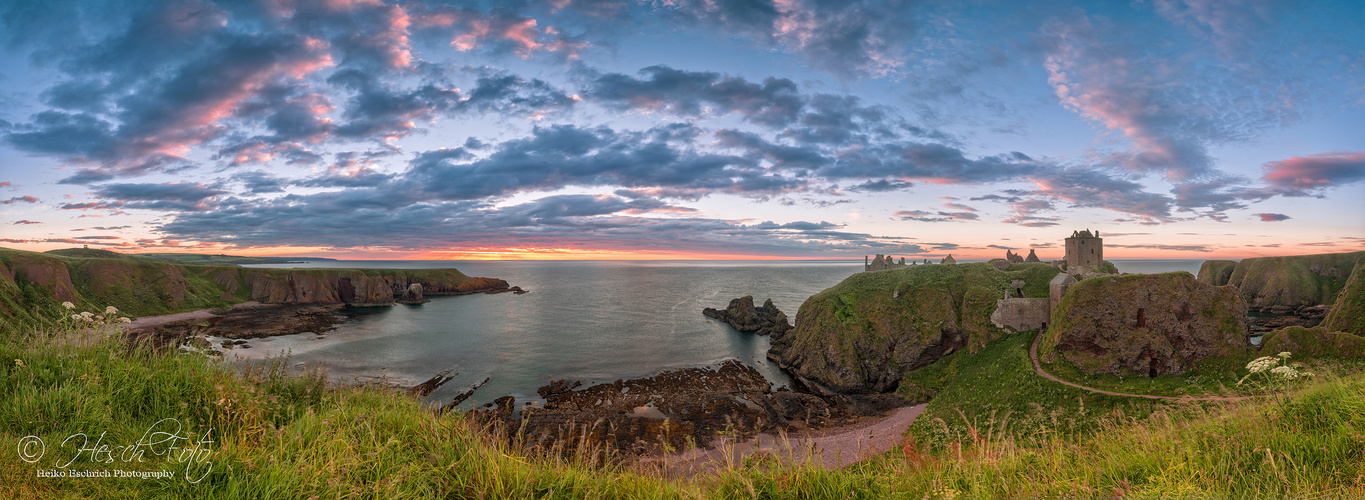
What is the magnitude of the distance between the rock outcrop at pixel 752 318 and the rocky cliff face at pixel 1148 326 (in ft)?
103

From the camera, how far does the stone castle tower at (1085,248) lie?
161ft

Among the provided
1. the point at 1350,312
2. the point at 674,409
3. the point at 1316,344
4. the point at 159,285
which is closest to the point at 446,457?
the point at 674,409

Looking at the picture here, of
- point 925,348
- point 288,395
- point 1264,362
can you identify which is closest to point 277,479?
point 288,395

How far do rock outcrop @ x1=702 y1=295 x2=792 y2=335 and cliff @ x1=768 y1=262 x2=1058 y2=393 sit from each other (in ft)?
41.1

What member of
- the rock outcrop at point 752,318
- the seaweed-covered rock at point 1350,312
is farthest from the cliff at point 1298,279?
the rock outcrop at point 752,318

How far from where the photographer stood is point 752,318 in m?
65.8

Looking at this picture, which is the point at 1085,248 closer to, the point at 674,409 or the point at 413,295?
the point at 674,409

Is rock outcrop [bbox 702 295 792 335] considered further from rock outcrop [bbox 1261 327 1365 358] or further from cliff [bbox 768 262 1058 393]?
rock outcrop [bbox 1261 327 1365 358]

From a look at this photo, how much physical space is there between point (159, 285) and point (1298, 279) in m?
193

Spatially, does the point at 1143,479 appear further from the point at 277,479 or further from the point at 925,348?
the point at 925,348

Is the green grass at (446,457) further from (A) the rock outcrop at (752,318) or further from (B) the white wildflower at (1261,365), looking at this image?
(A) the rock outcrop at (752,318)

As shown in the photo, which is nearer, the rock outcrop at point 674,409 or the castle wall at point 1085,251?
the rock outcrop at point 674,409

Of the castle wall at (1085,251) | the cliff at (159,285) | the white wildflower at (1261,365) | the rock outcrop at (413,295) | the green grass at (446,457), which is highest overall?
the castle wall at (1085,251)

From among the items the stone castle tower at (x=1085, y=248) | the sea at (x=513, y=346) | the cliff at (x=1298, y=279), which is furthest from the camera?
the cliff at (x=1298, y=279)
